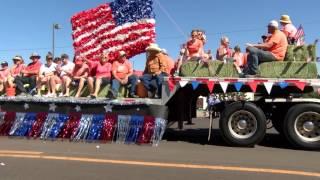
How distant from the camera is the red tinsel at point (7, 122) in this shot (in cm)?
1171

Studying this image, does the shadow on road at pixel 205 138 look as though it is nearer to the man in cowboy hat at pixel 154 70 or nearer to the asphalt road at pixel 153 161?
the asphalt road at pixel 153 161

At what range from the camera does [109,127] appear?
10922mm

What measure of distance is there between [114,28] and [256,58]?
→ 3798mm

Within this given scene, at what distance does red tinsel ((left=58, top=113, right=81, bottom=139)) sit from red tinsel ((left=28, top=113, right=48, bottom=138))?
493 mm

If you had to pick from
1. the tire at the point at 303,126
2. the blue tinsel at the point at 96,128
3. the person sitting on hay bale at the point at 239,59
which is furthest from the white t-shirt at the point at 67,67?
the tire at the point at 303,126

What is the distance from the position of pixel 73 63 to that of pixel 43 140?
228cm

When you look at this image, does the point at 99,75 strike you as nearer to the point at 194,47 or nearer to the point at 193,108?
the point at 194,47

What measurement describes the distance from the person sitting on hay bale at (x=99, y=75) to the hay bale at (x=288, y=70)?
10.8ft

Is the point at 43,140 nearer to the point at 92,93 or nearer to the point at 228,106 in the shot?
the point at 92,93

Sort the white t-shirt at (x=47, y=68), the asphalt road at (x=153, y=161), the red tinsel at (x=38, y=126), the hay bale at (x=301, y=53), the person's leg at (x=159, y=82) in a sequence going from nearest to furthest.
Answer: the asphalt road at (x=153, y=161)
the hay bale at (x=301, y=53)
the person's leg at (x=159, y=82)
the red tinsel at (x=38, y=126)
the white t-shirt at (x=47, y=68)

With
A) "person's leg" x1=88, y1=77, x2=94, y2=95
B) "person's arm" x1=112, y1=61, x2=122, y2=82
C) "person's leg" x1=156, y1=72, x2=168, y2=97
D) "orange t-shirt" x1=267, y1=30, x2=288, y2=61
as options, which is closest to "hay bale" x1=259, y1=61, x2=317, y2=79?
"orange t-shirt" x1=267, y1=30, x2=288, y2=61

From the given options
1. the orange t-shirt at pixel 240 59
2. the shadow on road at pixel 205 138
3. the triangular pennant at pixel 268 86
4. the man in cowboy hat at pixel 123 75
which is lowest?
the shadow on road at pixel 205 138

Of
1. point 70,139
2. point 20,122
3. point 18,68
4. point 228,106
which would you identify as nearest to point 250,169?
point 228,106

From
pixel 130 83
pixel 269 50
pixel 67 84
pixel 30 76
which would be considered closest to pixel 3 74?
pixel 30 76
